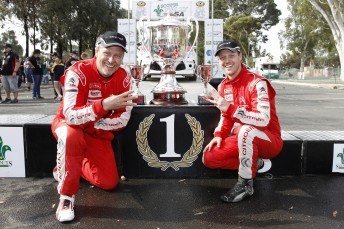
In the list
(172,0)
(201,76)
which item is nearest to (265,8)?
(172,0)

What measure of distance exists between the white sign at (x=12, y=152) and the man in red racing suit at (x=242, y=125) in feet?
5.84

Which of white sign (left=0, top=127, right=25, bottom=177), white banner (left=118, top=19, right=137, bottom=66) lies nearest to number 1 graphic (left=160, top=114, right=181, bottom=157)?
white sign (left=0, top=127, right=25, bottom=177)

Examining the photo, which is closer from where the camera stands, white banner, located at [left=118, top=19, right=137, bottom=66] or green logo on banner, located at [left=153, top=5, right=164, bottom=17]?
white banner, located at [left=118, top=19, right=137, bottom=66]

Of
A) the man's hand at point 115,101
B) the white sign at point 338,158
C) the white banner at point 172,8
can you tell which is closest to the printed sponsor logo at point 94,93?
the man's hand at point 115,101

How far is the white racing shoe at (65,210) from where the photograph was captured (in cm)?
245

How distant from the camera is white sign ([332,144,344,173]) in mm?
3312

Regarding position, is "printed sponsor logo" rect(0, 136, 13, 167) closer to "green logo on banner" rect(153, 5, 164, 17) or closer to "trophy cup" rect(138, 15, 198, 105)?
"trophy cup" rect(138, 15, 198, 105)

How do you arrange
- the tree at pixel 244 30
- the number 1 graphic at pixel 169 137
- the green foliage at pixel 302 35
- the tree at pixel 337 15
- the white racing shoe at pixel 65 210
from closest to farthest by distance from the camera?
the white racing shoe at pixel 65 210, the number 1 graphic at pixel 169 137, the tree at pixel 337 15, the green foliage at pixel 302 35, the tree at pixel 244 30

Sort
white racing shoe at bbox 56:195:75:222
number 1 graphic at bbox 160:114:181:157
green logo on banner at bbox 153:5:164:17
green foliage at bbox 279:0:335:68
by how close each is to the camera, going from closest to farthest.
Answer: white racing shoe at bbox 56:195:75:222, number 1 graphic at bbox 160:114:181:157, green logo on banner at bbox 153:5:164:17, green foliage at bbox 279:0:335:68

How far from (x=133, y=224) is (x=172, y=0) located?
14.6 meters

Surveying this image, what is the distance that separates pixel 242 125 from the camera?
2.90 meters

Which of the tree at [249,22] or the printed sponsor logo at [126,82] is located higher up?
the tree at [249,22]

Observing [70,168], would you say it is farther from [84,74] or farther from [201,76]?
[201,76]

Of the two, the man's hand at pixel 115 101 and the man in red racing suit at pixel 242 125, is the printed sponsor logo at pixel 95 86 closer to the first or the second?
the man's hand at pixel 115 101
